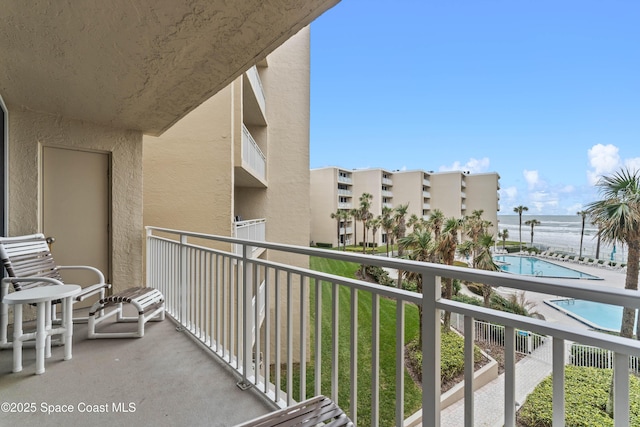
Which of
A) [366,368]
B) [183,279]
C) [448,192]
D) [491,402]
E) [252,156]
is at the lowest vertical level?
[366,368]

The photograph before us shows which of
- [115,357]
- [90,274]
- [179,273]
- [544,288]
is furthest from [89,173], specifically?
[544,288]

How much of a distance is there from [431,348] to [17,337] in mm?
2994

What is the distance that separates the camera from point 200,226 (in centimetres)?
584

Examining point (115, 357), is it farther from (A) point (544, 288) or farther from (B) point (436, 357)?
(A) point (544, 288)

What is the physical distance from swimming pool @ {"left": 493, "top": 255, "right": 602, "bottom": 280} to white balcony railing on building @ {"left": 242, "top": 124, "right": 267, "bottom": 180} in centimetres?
2287

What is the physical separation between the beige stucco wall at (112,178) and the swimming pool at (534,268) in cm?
2668

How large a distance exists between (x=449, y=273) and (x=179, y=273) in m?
3.12

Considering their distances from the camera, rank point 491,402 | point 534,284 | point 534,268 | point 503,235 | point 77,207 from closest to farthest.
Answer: point 534,284, point 77,207, point 491,402, point 534,268, point 503,235

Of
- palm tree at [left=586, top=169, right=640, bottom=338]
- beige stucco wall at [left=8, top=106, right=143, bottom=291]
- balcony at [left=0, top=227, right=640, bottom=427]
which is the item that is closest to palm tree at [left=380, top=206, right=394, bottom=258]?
palm tree at [left=586, top=169, right=640, bottom=338]

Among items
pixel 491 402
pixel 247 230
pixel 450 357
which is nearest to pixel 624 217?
pixel 491 402

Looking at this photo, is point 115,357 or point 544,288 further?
point 115,357

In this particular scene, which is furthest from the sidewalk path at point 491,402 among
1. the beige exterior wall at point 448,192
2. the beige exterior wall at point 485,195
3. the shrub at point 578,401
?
the beige exterior wall at point 485,195

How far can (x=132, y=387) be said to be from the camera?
214 centimetres

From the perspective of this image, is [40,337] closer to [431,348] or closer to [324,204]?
[431,348]
